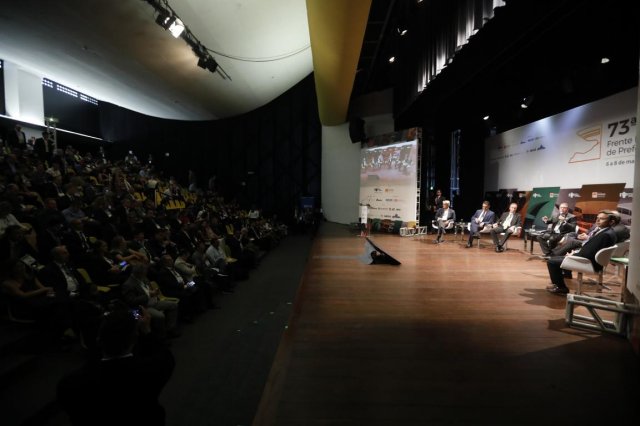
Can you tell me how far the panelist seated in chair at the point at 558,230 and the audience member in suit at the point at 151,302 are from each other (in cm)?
567

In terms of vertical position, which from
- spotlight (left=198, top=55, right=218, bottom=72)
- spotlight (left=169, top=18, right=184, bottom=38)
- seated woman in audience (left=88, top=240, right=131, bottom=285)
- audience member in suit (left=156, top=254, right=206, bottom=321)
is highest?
spotlight (left=198, top=55, right=218, bottom=72)

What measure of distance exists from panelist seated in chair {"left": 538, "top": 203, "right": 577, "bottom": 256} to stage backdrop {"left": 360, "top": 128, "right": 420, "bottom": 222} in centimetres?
417

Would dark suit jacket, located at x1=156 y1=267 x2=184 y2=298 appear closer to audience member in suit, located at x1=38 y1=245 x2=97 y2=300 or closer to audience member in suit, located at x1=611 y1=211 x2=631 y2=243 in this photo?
audience member in suit, located at x1=38 y1=245 x2=97 y2=300

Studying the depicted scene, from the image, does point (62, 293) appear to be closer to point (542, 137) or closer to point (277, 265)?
point (277, 265)

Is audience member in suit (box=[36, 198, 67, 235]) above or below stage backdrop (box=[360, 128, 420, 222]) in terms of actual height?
below

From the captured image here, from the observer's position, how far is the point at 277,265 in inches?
316

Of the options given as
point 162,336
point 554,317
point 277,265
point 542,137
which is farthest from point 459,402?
point 542,137

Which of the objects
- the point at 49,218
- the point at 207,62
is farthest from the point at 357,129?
the point at 49,218

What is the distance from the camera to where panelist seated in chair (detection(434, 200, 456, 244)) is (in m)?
8.03

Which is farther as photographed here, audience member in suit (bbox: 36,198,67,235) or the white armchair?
audience member in suit (bbox: 36,198,67,235)

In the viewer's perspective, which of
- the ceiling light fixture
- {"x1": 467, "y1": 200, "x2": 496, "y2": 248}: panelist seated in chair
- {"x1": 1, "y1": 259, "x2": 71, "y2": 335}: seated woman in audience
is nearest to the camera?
{"x1": 1, "y1": 259, "x2": 71, "y2": 335}: seated woman in audience

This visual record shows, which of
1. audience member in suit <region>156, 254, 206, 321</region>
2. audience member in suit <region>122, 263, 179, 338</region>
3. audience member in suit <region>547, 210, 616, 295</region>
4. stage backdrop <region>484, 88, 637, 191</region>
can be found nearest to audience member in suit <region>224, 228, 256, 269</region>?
audience member in suit <region>156, 254, 206, 321</region>

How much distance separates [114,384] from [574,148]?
26.7 ft

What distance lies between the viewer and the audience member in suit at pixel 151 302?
3.44m
